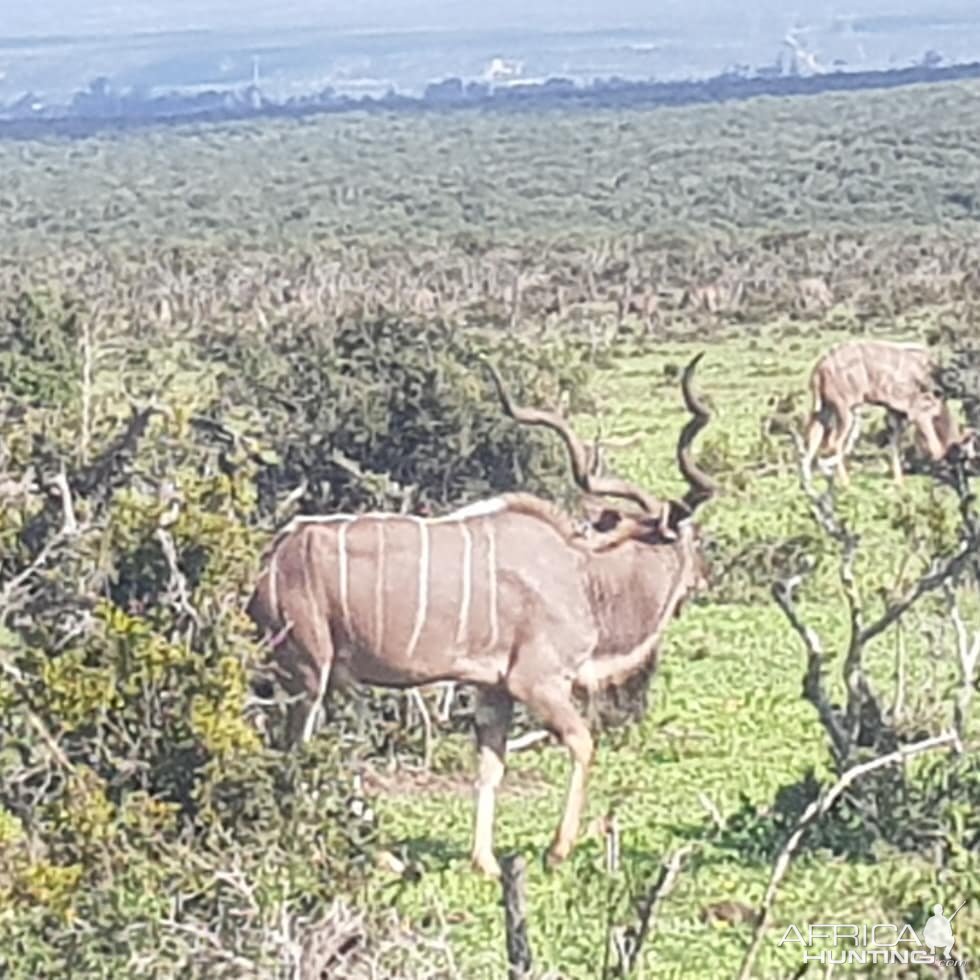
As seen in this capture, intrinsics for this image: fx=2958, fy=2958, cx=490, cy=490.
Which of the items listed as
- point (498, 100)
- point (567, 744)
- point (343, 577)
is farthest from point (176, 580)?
point (498, 100)

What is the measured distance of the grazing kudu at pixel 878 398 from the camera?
684 inches

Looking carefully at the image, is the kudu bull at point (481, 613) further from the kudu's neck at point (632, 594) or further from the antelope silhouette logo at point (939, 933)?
the antelope silhouette logo at point (939, 933)

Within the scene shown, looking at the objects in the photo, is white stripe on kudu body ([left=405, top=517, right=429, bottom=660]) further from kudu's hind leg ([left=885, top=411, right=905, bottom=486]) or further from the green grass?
kudu's hind leg ([left=885, top=411, right=905, bottom=486])

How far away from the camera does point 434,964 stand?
250 inches

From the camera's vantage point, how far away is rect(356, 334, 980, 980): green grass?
772cm

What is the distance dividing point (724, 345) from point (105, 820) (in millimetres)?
20876

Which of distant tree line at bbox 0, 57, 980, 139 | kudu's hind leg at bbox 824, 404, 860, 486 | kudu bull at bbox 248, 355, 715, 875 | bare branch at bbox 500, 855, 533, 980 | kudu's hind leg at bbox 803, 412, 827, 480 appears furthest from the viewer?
distant tree line at bbox 0, 57, 980, 139

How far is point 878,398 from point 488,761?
923 cm

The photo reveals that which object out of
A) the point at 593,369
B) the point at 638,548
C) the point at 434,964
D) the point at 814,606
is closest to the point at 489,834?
the point at 638,548

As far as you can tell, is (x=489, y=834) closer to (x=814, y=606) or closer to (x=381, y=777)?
(x=381, y=777)

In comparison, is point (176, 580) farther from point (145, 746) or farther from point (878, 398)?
point (878, 398)

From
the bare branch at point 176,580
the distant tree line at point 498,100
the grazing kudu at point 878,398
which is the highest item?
the bare branch at point 176,580

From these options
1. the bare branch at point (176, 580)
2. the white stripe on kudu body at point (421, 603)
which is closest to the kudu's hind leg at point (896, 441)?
the white stripe on kudu body at point (421, 603)

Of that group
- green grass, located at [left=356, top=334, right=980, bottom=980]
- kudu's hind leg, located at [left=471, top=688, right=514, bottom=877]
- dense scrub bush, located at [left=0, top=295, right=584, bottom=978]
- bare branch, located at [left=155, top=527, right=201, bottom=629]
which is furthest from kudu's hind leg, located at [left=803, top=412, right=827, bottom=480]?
bare branch, located at [left=155, top=527, right=201, bottom=629]
